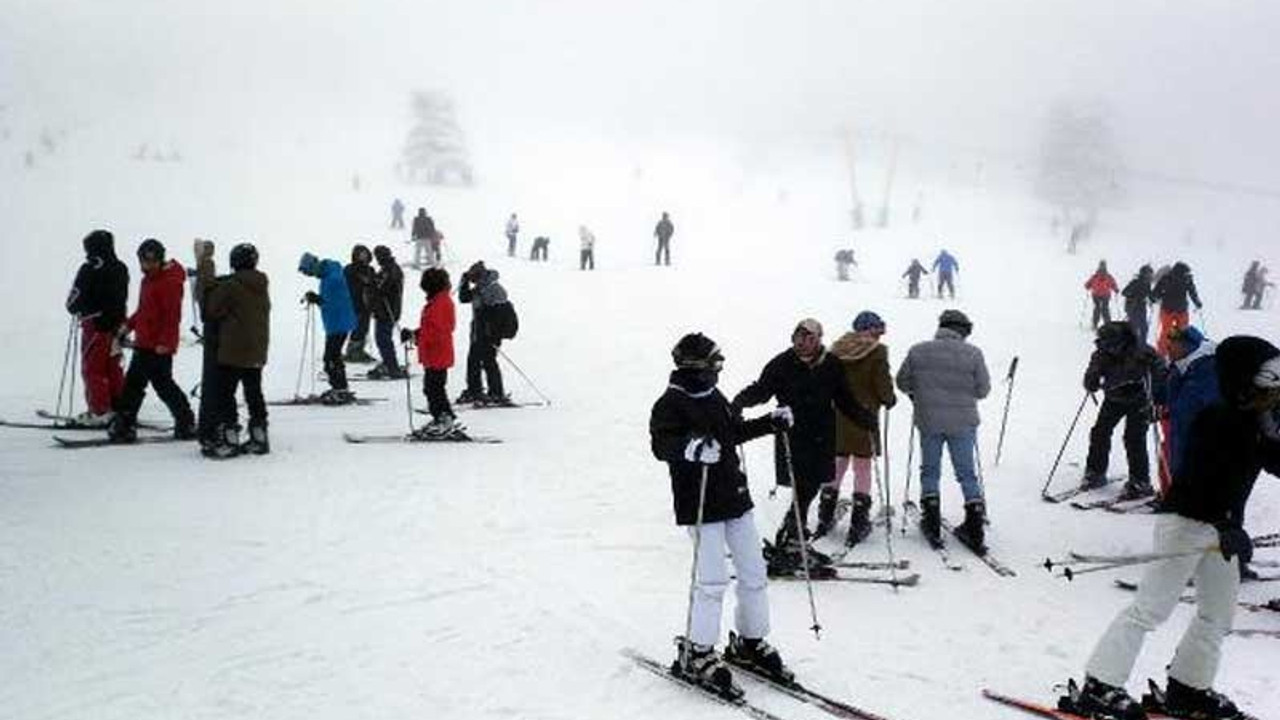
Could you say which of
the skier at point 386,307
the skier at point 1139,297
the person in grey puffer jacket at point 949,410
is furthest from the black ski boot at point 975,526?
the skier at point 1139,297

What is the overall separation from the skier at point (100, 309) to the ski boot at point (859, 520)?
776 cm

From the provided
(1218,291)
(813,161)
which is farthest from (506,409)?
(813,161)

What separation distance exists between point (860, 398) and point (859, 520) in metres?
1.03

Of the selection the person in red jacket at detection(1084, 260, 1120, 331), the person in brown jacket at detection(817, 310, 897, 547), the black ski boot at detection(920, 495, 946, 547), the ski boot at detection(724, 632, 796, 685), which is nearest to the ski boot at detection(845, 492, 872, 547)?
the person in brown jacket at detection(817, 310, 897, 547)

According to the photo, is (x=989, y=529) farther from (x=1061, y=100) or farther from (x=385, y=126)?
(x=385, y=126)

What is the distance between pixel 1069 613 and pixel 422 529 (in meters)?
4.98

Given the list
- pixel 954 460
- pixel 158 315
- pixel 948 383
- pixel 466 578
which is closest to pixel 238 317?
pixel 158 315

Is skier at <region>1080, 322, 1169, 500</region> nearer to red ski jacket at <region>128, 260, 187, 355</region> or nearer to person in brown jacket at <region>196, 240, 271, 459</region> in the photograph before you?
person in brown jacket at <region>196, 240, 271, 459</region>

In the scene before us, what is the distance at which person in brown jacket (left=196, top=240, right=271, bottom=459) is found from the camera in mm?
9633

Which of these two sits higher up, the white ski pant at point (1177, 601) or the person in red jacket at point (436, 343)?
the person in red jacket at point (436, 343)

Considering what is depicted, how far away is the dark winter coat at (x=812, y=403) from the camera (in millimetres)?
7395

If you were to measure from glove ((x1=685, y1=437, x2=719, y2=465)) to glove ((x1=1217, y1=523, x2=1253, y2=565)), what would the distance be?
245 centimetres

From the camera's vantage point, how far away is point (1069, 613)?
6.77m

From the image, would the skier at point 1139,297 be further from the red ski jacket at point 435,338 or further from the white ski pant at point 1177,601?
the white ski pant at point 1177,601
